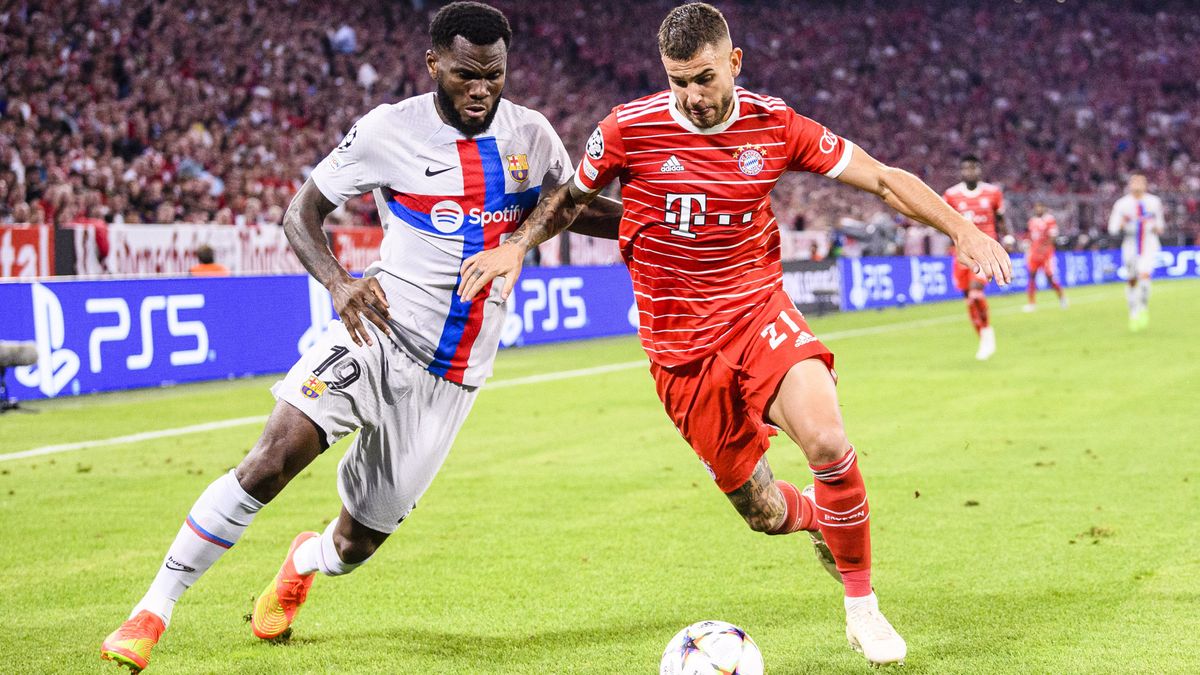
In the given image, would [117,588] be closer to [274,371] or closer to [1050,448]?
[1050,448]

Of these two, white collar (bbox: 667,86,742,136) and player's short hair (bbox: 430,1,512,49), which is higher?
player's short hair (bbox: 430,1,512,49)

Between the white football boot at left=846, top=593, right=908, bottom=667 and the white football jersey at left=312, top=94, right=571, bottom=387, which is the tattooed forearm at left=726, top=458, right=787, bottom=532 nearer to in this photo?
the white football boot at left=846, top=593, right=908, bottom=667

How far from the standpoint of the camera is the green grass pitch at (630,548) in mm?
4688

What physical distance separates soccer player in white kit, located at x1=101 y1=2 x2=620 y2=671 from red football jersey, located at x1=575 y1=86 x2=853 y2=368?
1.29 feet

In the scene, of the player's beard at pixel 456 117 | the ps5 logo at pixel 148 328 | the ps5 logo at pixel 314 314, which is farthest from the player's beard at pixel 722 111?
the ps5 logo at pixel 314 314

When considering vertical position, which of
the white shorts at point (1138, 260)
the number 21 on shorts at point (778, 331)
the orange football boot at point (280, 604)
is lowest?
the orange football boot at point (280, 604)

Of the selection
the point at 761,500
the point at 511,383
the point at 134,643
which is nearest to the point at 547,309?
the point at 511,383

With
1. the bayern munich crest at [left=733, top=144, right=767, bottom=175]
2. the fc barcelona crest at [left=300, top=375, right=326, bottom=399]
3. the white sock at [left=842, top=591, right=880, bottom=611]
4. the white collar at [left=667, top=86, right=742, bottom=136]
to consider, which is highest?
the white collar at [left=667, top=86, right=742, bottom=136]

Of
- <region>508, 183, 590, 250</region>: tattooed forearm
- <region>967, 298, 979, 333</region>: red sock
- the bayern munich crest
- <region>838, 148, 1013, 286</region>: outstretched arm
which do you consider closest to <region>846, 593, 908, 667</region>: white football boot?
<region>838, 148, 1013, 286</region>: outstretched arm

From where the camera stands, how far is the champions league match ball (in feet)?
13.1

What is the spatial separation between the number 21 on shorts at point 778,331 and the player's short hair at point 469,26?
140cm

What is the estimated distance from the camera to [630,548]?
21.0 ft

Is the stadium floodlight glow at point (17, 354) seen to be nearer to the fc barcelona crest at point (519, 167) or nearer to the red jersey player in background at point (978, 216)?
the fc barcelona crest at point (519, 167)

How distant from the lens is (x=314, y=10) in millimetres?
28516
